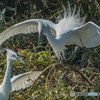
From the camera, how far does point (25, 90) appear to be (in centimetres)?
320

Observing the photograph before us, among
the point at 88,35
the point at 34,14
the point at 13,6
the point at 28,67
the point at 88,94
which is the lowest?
the point at 88,94

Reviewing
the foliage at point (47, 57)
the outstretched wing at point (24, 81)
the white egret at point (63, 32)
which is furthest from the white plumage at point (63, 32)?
the outstretched wing at point (24, 81)

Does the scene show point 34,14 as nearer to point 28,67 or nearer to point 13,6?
point 13,6

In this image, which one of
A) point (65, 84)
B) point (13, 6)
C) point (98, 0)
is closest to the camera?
point (65, 84)

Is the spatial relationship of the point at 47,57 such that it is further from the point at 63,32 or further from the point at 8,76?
the point at 8,76

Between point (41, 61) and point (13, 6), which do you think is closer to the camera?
point (41, 61)

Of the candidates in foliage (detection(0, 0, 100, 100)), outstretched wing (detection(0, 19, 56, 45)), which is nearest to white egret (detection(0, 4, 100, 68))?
outstretched wing (detection(0, 19, 56, 45))

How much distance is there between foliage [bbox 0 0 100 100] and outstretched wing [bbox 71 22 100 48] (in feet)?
0.84

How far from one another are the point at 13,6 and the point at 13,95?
1670 mm

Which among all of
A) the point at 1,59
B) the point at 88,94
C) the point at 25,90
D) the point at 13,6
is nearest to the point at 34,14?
the point at 13,6

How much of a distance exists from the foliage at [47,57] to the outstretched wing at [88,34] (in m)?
0.25

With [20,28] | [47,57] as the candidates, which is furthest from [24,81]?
[20,28]

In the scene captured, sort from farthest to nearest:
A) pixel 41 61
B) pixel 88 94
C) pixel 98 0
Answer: pixel 98 0 → pixel 41 61 → pixel 88 94

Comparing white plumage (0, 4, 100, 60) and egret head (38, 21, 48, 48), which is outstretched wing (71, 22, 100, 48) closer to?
white plumage (0, 4, 100, 60)
